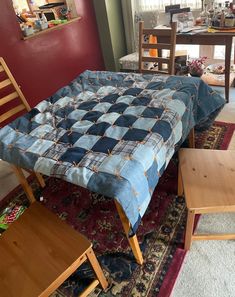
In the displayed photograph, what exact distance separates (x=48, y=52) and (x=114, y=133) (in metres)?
1.86

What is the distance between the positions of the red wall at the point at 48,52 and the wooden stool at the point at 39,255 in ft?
5.59

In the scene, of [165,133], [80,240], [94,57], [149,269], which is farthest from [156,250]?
[94,57]

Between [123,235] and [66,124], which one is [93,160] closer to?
[66,124]

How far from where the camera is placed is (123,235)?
1.52m

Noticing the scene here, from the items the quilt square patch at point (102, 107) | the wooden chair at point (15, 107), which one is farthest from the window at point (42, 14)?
the quilt square patch at point (102, 107)

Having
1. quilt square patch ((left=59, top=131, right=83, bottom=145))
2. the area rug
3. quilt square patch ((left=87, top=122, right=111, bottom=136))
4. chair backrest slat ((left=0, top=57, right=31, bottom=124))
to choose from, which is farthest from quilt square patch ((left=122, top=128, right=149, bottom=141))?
chair backrest slat ((left=0, top=57, right=31, bottom=124))

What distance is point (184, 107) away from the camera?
4.55 feet

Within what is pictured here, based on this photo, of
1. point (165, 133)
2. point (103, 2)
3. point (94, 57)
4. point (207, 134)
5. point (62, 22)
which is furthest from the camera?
point (94, 57)

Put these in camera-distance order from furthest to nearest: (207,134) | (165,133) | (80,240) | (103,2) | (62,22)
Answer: (103,2), (62,22), (207,134), (165,133), (80,240)

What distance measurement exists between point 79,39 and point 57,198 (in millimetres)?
2043

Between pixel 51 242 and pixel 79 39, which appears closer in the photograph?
pixel 51 242

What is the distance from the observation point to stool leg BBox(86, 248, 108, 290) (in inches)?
43.4

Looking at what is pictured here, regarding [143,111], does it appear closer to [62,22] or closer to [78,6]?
[62,22]

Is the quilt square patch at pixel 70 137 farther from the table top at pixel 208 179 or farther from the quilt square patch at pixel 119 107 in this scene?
the table top at pixel 208 179
